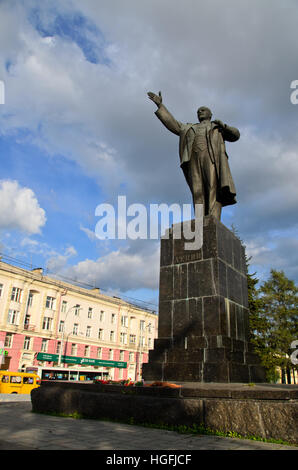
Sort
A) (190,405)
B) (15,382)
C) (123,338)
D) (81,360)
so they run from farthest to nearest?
(123,338) → (81,360) → (15,382) → (190,405)

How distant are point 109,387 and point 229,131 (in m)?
7.04

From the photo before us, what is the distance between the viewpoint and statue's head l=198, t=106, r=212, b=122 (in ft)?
33.7

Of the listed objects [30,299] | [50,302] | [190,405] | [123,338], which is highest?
[50,302]

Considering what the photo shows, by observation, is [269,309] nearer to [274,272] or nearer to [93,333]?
[274,272]

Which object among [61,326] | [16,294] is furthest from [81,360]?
[16,294]

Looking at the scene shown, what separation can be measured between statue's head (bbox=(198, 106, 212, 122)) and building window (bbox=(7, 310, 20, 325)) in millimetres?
32217

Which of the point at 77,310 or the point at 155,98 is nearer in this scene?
the point at 155,98

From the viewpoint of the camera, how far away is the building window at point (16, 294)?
37.2m

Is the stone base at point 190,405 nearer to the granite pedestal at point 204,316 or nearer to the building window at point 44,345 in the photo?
the granite pedestal at point 204,316

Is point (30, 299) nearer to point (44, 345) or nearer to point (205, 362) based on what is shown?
point (44, 345)

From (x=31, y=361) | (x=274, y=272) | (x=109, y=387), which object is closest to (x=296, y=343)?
(x=274, y=272)

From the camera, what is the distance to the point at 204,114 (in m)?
10.3

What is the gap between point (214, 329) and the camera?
7.55 m

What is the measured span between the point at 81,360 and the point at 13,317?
379 inches
